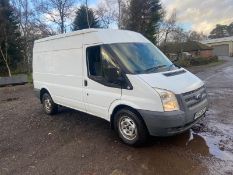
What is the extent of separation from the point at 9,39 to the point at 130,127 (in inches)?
1122

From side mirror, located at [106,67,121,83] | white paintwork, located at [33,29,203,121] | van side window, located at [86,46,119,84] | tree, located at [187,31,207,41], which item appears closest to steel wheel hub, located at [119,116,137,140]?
white paintwork, located at [33,29,203,121]

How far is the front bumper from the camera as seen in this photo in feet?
17.1

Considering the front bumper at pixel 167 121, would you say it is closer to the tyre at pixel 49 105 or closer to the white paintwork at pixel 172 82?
the white paintwork at pixel 172 82

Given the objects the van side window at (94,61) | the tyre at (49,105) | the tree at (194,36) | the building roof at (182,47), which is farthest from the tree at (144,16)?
the van side window at (94,61)

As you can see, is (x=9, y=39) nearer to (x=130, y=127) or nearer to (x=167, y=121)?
(x=130, y=127)

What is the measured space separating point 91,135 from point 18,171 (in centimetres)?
211

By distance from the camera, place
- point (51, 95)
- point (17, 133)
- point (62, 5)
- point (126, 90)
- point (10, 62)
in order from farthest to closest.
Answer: point (62, 5) → point (10, 62) → point (51, 95) → point (17, 133) → point (126, 90)

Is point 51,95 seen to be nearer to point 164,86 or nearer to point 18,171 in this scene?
point 18,171

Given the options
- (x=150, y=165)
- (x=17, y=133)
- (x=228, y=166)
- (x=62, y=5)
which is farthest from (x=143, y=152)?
(x=62, y=5)

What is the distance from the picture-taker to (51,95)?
860 cm

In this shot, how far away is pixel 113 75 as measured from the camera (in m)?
5.95

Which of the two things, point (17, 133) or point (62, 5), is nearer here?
point (17, 133)

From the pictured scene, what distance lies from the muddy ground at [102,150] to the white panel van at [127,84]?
469 millimetres

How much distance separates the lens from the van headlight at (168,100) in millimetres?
5227
